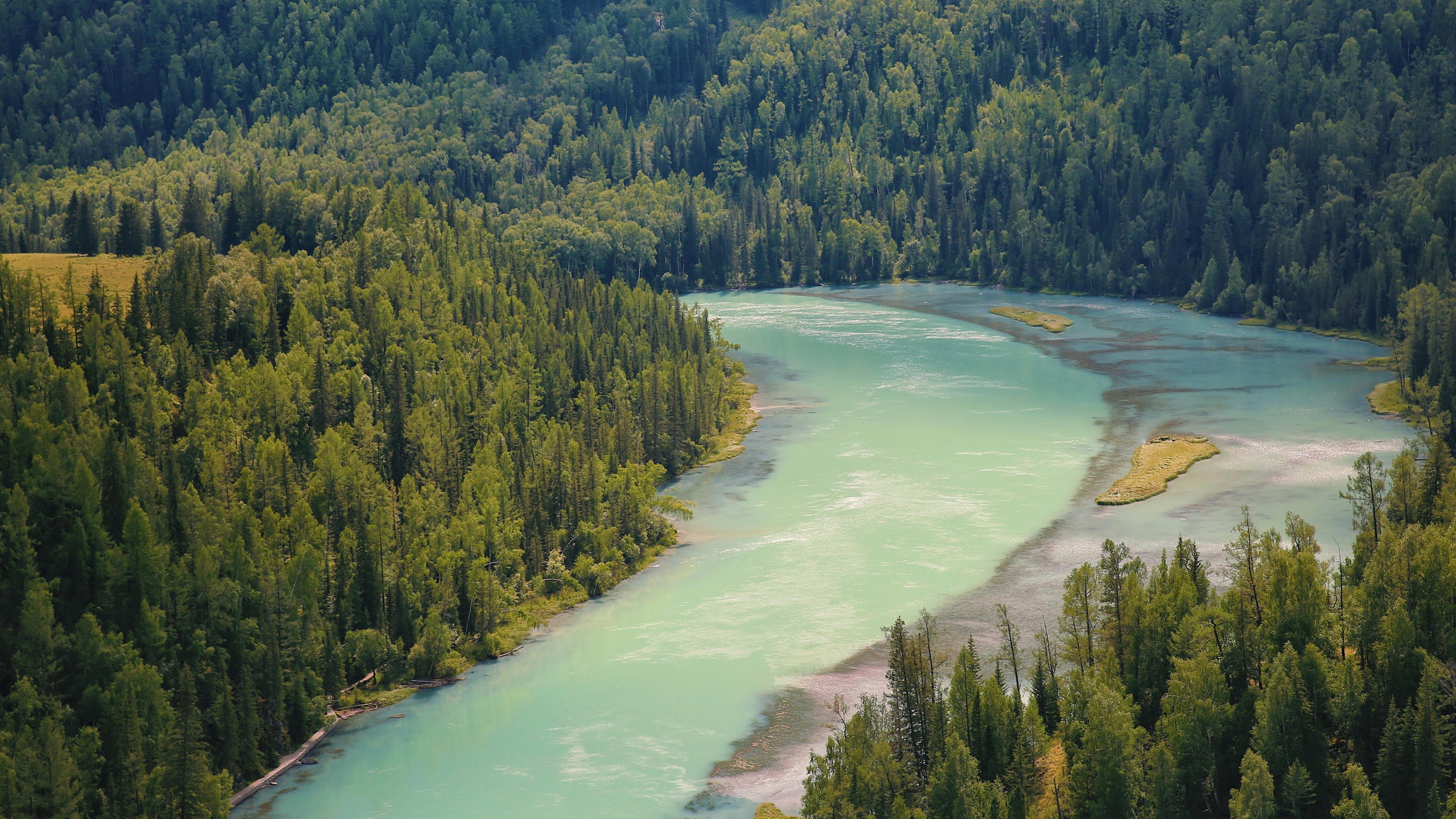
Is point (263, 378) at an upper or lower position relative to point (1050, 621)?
upper

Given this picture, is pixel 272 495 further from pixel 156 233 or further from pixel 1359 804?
pixel 1359 804

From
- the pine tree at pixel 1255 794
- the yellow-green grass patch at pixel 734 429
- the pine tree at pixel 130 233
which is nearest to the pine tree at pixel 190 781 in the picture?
the pine tree at pixel 1255 794

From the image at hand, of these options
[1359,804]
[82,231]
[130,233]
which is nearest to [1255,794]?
[1359,804]

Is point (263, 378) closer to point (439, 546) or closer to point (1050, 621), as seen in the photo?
point (439, 546)

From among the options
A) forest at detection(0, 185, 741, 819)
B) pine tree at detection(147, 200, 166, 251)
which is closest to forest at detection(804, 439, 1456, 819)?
forest at detection(0, 185, 741, 819)

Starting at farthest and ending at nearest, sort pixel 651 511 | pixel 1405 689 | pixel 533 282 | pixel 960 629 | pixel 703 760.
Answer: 1. pixel 533 282
2. pixel 651 511
3. pixel 960 629
4. pixel 703 760
5. pixel 1405 689

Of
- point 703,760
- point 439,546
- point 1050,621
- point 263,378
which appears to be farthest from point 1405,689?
point 263,378

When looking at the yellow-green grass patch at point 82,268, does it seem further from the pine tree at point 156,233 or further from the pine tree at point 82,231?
the pine tree at point 82,231
